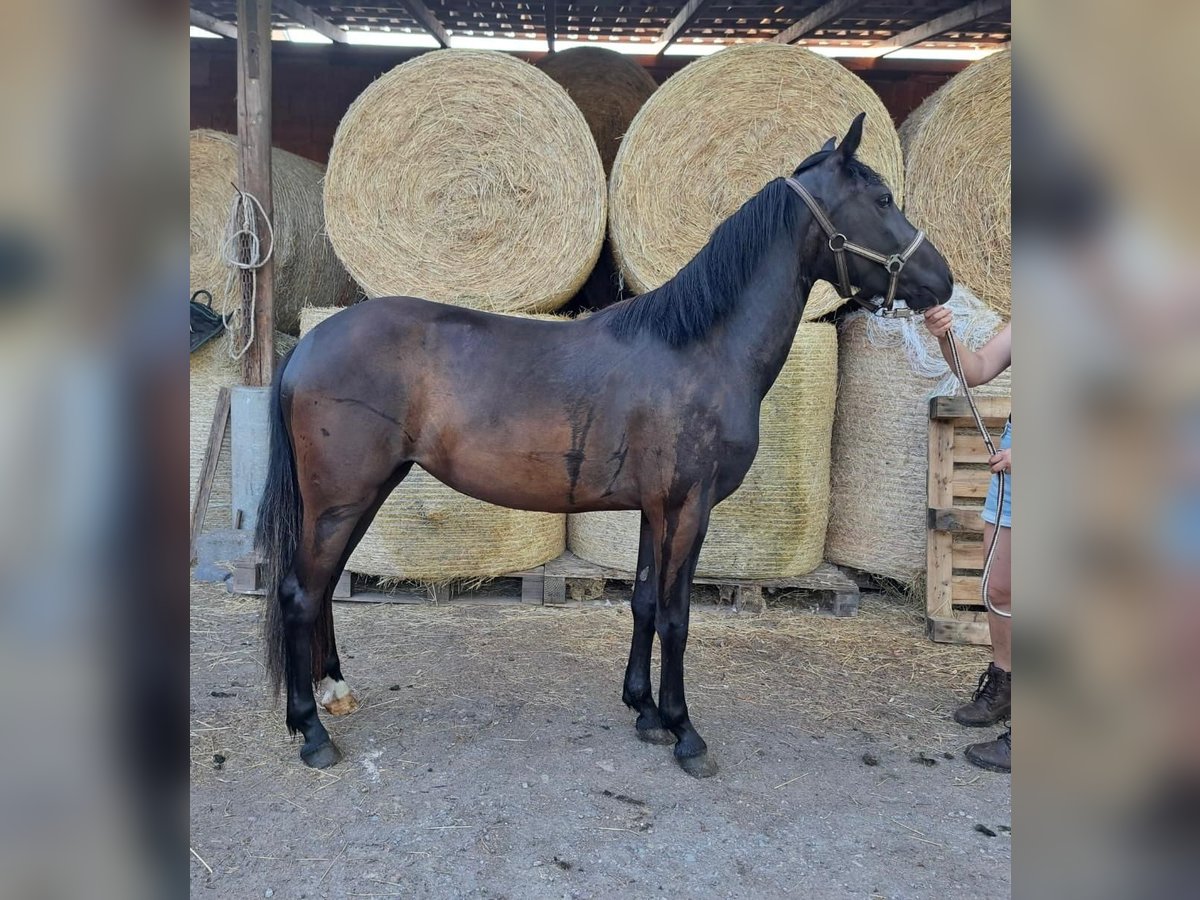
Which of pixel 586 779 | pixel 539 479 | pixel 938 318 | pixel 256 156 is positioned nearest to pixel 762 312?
pixel 938 318

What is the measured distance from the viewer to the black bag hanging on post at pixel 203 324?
421 cm

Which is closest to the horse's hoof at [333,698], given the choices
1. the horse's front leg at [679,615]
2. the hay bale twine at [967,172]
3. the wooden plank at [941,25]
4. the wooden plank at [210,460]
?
the horse's front leg at [679,615]

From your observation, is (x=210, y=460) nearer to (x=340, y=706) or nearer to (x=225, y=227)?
(x=225, y=227)

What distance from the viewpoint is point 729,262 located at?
2.35 meters

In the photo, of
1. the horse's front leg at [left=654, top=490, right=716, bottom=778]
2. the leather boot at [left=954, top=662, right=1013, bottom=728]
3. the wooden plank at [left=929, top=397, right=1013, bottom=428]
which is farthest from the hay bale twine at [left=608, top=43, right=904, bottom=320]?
the leather boot at [left=954, top=662, right=1013, bottom=728]

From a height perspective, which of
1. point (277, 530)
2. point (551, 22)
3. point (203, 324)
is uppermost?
point (551, 22)

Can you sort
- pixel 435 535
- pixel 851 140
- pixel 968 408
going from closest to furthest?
pixel 851 140 < pixel 968 408 < pixel 435 535

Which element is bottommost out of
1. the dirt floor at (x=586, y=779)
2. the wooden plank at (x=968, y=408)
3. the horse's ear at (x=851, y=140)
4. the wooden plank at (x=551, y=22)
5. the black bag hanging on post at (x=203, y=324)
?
the dirt floor at (x=586, y=779)

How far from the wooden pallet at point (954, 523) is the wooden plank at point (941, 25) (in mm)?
3277

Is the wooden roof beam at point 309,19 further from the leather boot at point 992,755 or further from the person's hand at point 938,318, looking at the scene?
the leather boot at point 992,755

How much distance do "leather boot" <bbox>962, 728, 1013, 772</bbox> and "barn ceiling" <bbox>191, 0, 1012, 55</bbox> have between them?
14.9 ft

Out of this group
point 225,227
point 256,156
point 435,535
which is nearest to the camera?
point 435,535

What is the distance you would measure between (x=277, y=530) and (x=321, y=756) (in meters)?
0.70
